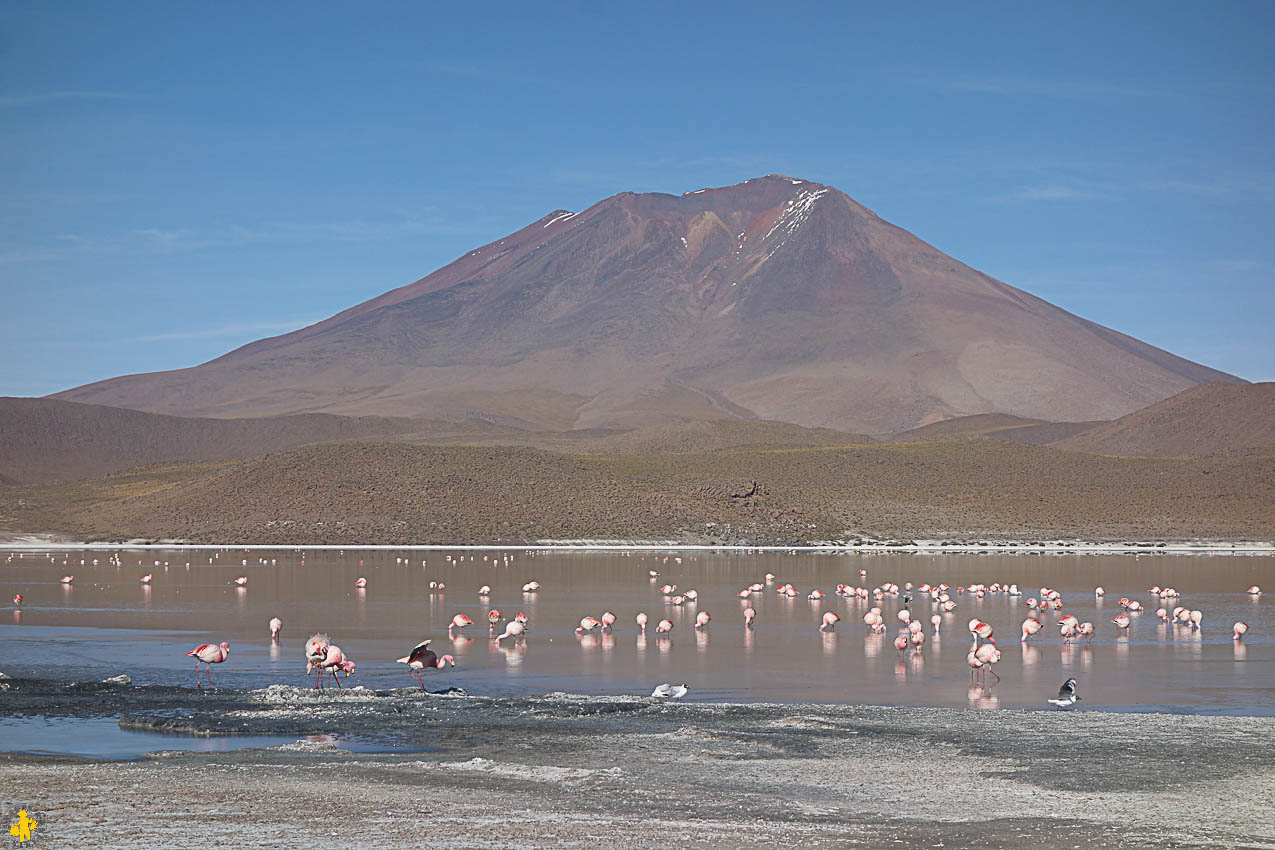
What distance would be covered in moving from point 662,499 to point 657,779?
58.2m

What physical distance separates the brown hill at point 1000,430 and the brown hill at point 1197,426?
17.1 metres

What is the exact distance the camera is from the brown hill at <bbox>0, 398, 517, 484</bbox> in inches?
5595

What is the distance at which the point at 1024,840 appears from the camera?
10.3m

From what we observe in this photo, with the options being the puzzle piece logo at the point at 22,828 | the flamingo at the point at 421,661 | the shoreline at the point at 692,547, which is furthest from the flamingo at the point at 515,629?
the shoreline at the point at 692,547

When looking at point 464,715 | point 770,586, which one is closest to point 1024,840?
point 464,715

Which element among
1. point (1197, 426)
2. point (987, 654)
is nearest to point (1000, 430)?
point (1197, 426)

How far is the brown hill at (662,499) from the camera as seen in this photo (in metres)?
66.6

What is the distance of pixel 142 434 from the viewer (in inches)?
6038

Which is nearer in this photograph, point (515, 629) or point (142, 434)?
point (515, 629)

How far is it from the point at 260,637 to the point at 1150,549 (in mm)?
43973

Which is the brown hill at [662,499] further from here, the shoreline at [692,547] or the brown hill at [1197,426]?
the brown hill at [1197,426]

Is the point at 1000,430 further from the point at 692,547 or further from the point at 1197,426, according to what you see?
the point at 692,547

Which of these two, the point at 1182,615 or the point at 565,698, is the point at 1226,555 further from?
the point at 565,698

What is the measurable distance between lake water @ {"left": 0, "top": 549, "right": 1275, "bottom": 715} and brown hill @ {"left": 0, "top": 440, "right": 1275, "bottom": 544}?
58.2ft
